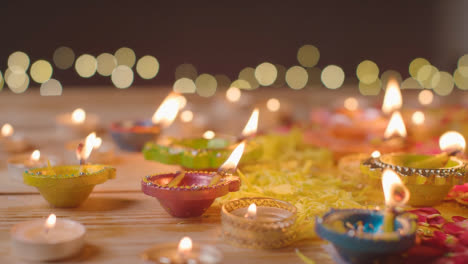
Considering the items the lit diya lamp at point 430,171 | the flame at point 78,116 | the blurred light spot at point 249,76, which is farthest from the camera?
the blurred light spot at point 249,76

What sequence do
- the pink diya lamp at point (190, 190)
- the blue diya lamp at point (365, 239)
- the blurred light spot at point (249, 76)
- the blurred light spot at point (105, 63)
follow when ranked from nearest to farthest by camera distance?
the blue diya lamp at point (365, 239) → the pink diya lamp at point (190, 190) → the blurred light spot at point (105, 63) → the blurred light spot at point (249, 76)

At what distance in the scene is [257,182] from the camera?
1359 mm

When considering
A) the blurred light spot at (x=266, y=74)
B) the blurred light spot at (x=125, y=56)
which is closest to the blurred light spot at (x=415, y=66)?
the blurred light spot at (x=266, y=74)

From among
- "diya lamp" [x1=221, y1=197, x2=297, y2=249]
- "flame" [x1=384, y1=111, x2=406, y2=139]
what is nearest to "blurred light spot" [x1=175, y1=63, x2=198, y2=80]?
"flame" [x1=384, y1=111, x2=406, y2=139]

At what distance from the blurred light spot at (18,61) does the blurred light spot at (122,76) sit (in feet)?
2.93

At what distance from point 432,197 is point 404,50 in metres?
5.06

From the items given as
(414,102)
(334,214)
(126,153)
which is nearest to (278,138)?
(126,153)

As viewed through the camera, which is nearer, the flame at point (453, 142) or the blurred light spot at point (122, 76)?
the flame at point (453, 142)

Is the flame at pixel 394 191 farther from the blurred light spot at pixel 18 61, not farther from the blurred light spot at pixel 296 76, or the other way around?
the blurred light spot at pixel 18 61

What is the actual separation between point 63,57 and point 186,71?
1.31 meters

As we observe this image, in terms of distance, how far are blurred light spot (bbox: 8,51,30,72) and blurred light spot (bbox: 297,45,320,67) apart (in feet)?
9.89

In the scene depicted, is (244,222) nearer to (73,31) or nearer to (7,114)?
(7,114)

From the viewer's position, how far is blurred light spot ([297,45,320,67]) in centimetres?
539

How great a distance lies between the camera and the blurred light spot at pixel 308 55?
212 inches
